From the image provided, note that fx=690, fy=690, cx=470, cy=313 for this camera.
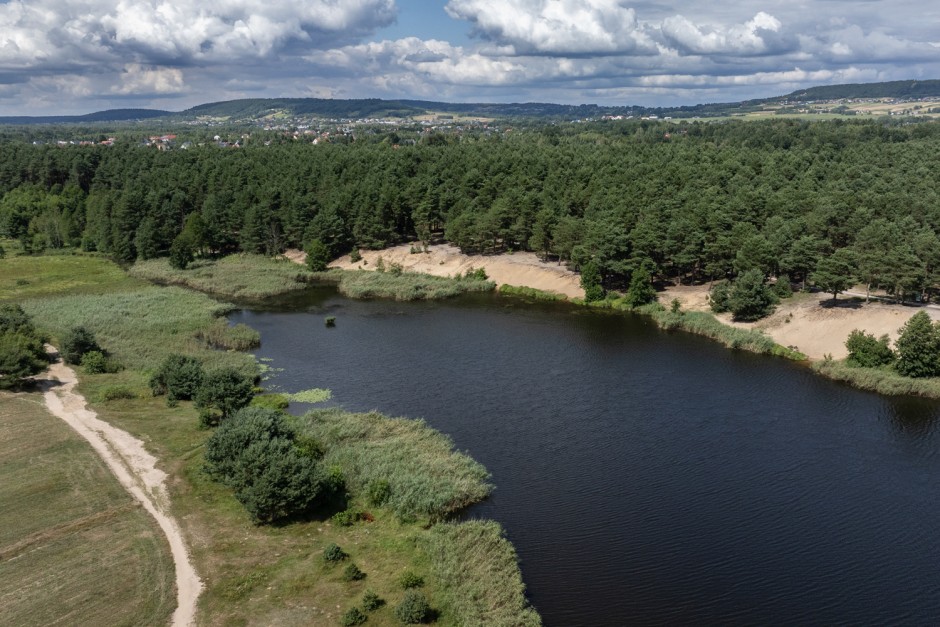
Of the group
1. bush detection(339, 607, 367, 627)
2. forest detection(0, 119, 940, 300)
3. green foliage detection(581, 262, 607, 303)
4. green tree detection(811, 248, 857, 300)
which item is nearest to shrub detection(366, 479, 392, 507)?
bush detection(339, 607, 367, 627)

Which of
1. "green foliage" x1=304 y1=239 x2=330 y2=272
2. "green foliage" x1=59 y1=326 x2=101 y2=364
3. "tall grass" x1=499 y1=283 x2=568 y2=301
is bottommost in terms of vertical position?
"tall grass" x1=499 y1=283 x2=568 y2=301

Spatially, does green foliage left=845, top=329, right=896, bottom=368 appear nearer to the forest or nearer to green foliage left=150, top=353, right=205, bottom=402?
the forest

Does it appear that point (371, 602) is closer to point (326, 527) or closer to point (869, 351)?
point (326, 527)

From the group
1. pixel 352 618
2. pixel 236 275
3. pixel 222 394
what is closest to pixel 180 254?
pixel 236 275

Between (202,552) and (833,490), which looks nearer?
(202,552)

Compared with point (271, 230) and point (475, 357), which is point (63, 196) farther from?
point (475, 357)

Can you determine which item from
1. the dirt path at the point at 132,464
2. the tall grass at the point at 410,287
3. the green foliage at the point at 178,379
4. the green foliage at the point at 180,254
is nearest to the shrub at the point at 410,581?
the dirt path at the point at 132,464

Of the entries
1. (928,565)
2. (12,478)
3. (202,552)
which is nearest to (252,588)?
(202,552)
